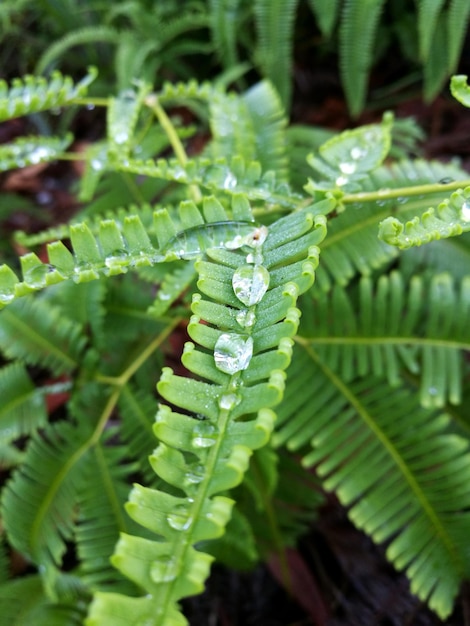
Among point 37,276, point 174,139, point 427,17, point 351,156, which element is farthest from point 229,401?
point 427,17

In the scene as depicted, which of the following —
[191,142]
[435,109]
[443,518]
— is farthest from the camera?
[191,142]

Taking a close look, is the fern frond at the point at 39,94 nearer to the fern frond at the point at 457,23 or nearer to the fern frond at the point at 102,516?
the fern frond at the point at 102,516

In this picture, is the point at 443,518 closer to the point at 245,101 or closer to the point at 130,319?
the point at 130,319

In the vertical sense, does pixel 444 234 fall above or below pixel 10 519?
above

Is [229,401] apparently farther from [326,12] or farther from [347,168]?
[326,12]

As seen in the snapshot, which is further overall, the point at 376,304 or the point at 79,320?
the point at 79,320

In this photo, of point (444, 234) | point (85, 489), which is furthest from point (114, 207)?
point (444, 234)
